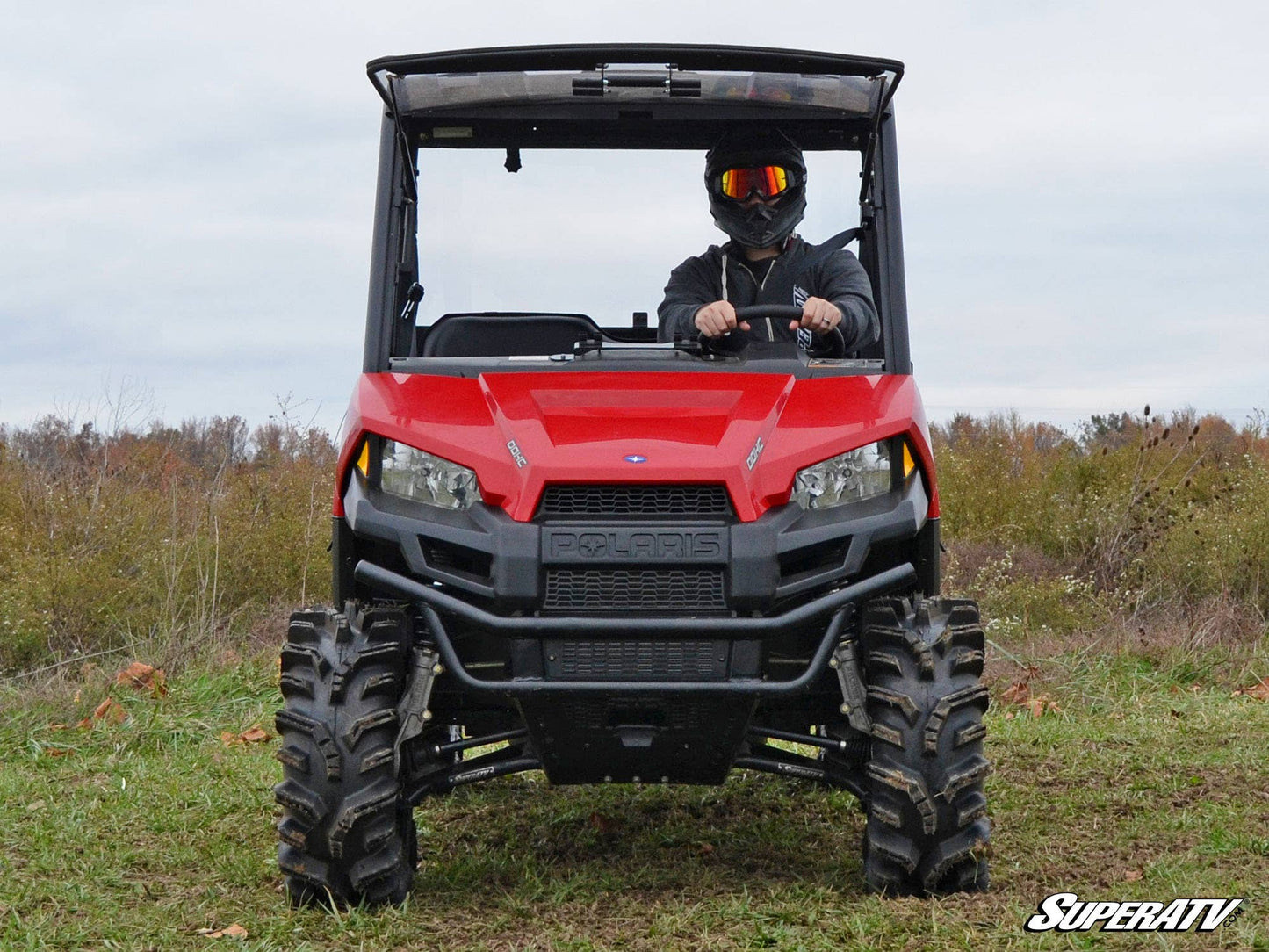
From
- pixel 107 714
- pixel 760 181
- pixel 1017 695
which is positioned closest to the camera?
pixel 760 181

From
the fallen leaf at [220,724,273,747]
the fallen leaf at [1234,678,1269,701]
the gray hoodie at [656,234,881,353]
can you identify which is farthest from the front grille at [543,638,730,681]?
the fallen leaf at [1234,678,1269,701]

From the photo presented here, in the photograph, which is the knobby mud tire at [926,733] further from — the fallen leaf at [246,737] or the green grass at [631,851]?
the fallen leaf at [246,737]

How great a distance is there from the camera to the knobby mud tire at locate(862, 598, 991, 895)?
146 inches

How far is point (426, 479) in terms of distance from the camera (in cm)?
383

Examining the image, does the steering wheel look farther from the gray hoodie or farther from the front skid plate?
the front skid plate

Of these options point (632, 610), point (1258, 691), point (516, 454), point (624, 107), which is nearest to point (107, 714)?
point (624, 107)

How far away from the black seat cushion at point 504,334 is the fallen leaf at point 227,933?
1837 mm

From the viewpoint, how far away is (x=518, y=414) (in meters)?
3.81

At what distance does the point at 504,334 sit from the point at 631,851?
5.60 feet

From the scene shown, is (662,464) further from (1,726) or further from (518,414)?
(1,726)

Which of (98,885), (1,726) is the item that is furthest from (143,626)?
(98,885)

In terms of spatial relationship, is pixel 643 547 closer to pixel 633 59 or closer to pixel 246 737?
pixel 633 59

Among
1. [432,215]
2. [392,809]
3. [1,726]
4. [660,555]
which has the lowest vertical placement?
[1,726]

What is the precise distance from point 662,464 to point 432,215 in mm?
1627
